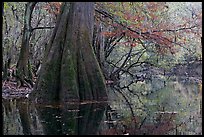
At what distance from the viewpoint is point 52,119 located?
28.0 feet

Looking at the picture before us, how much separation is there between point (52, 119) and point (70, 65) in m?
3.48

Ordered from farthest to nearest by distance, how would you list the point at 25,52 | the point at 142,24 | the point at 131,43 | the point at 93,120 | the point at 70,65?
the point at 131,43 → the point at 25,52 → the point at 142,24 → the point at 70,65 → the point at 93,120

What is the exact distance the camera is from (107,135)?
682cm

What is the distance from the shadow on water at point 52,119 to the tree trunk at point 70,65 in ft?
2.06

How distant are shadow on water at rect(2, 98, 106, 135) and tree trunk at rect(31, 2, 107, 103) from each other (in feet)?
2.06

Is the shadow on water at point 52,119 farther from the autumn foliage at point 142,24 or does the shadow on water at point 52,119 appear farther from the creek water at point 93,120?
the autumn foliage at point 142,24

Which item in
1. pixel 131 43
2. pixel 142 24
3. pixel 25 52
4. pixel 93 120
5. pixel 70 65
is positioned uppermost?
pixel 142 24

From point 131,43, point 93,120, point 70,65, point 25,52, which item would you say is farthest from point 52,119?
point 131,43

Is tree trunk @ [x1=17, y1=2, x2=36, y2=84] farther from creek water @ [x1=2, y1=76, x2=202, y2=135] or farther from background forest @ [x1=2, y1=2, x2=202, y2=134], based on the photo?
creek water @ [x1=2, y1=76, x2=202, y2=135]

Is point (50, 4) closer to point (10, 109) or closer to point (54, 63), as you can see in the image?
point (54, 63)

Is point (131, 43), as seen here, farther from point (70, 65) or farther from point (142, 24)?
point (70, 65)

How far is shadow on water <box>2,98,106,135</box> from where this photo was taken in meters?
7.23

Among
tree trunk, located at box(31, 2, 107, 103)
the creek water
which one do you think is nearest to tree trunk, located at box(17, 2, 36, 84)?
tree trunk, located at box(31, 2, 107, 103)

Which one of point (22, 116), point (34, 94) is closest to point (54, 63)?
point (34, 94)
